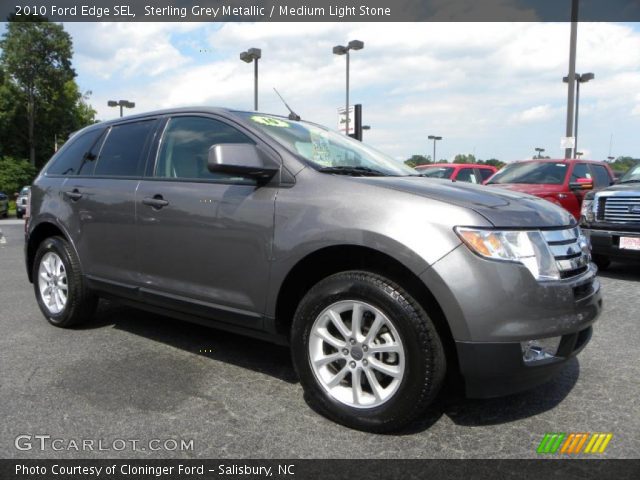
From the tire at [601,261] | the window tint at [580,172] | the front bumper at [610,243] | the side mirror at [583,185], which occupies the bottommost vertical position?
the tire at [601,261]

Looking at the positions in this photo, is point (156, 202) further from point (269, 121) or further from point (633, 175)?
point (633, 175)

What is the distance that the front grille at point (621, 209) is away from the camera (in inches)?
257

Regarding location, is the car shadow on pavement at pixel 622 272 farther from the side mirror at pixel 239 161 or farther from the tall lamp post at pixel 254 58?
the tall lamp post at pixel 254 58

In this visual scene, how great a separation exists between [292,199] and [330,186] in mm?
228

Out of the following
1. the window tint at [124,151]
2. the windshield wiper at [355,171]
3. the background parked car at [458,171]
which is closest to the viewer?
the windshield wiper at [355,171]

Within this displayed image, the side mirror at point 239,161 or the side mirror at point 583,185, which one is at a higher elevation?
the side mirror at point 239,161

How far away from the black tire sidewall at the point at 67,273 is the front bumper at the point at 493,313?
303 centimetres

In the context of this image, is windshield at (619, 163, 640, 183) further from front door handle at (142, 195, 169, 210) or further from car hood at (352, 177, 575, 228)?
front door handle at (142, 195, 169, 210)

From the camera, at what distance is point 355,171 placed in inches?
126

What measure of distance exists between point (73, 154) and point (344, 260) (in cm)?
290

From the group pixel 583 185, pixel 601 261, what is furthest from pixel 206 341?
pixel 583 185

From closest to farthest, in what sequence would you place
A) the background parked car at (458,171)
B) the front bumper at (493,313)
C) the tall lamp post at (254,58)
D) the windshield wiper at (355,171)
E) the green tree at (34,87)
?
the front bumper at (493,313)
the windshield wiper at (355,171)
the background parked car at (458,171)
the tall lamp post at (254,58)
the green tree at (34,87)

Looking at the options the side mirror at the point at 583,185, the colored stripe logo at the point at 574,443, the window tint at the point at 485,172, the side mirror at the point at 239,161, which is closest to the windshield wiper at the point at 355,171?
the side mirror at the point at 239,161
